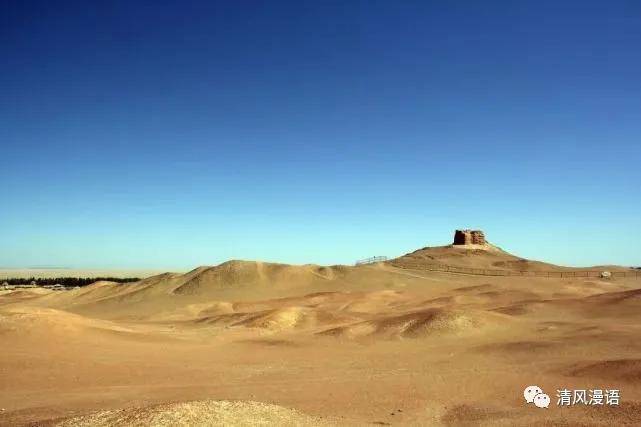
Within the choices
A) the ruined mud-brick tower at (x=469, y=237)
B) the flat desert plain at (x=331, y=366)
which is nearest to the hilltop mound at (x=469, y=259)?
the ruined mud-brick tower at (x=469, y=237)

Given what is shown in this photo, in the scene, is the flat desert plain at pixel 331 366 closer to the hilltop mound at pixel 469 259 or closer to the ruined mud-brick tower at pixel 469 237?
the hilltop mound at pixel 469 259

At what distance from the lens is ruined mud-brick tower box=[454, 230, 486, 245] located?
8025 centimetres

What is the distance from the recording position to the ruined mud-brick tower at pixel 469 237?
80250mm

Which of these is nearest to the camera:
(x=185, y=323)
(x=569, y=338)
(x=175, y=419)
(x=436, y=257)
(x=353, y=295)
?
(x=175, y=419)

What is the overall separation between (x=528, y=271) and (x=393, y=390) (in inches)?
2194

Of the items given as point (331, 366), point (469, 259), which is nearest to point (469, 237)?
→ point (469, 259)

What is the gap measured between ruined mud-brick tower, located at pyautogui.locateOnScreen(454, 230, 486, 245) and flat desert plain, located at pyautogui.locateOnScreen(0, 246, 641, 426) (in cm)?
4343

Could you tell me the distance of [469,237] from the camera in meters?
80.8

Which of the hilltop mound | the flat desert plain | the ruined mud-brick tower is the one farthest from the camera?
the ruined mud-brick tower

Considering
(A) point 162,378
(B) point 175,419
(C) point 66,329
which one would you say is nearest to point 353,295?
(C) point 66,329

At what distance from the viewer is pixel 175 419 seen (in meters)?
9.16

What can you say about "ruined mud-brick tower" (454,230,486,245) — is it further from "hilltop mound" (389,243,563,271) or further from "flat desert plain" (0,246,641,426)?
"flat desert plain" (0,246,641,426)

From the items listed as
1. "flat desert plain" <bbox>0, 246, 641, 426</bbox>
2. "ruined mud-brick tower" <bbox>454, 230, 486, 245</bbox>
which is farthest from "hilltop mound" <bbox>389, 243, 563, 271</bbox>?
"flat desert plain" <bbox>0, 246, 641, 426</bbox>

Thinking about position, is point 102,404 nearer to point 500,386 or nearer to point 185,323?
point 500,386
